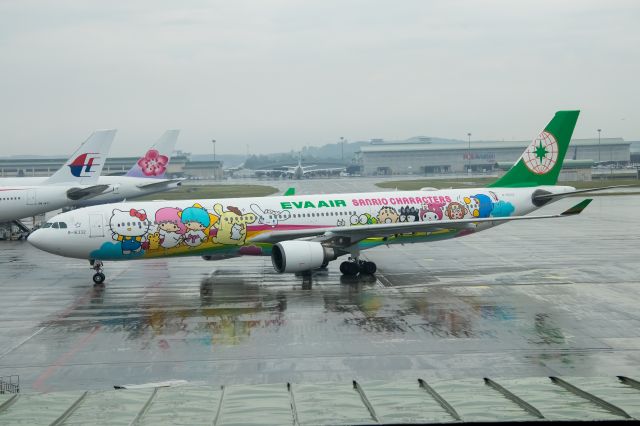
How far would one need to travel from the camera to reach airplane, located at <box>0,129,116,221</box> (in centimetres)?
5562

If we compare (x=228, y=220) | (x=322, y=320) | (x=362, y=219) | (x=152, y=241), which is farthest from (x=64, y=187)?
(x=322, y=320)

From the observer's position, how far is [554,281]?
108 ft

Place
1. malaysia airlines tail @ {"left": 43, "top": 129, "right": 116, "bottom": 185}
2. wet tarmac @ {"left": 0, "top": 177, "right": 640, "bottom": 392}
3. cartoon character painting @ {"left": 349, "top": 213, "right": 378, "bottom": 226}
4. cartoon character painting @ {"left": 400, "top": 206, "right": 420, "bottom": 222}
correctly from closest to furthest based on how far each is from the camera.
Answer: wet tarmac @ {"left": 0, "top": 177, "right": 640, "bottom": 392}, cartoon character painting @ {"left": 349, "top": 213, "right": 378, "bottom": 226}, cartoon character painting @ {"left": 400, "top": 206, "right": 420, "bottom": 222}, malaysia airlines tail @ {"left": 43, "top": 129, "right": 116, "bottom": 185}

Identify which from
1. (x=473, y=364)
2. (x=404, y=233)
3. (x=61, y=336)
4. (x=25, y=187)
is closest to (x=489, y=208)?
(x=404, y=233)

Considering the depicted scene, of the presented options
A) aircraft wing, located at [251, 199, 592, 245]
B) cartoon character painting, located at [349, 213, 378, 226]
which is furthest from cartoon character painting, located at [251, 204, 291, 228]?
cartoon character painting, located at [349, 213, 378, 226]

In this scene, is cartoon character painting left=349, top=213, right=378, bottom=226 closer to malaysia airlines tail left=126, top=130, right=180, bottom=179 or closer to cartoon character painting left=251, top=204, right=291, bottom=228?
cartoon character painting left=251, top=204, right=291, bottom=228

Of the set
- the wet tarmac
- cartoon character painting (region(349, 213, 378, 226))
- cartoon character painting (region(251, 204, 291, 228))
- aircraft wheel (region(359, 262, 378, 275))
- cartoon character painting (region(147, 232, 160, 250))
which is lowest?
the wet tarmac

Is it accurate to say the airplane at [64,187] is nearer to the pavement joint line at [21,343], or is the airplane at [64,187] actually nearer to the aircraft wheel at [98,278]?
the aircraft wheel at [98,278]

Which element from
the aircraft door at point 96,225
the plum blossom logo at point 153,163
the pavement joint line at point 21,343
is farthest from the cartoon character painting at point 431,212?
the plum blossom logo at point 153,163

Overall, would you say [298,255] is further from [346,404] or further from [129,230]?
[346,404]

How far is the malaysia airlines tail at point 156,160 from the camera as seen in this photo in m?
70.3

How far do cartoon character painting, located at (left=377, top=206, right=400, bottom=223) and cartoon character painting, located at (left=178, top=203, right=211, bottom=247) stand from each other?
879cm

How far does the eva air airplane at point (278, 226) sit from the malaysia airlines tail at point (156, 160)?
35.4 metres

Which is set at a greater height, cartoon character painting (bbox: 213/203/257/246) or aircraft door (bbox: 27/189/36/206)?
aircraft door (bbox: 27/189/36/206)
